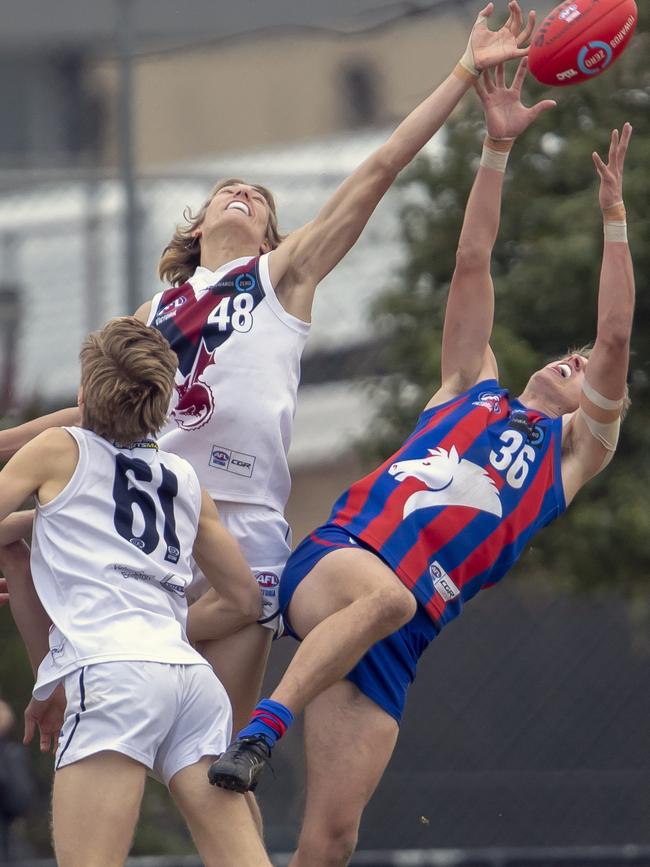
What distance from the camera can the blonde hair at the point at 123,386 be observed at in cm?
416

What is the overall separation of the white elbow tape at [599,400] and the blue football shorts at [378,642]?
0.93 meters

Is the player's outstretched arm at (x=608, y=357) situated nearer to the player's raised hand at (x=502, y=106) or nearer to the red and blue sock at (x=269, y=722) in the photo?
the player's raised hand at (x=502, y=106)

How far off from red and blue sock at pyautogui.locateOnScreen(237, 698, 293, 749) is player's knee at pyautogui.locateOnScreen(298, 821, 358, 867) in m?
0.63

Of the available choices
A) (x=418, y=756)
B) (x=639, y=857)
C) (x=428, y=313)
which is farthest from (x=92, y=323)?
(x=639, y=857)

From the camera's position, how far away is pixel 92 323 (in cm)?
1327

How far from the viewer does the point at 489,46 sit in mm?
5043

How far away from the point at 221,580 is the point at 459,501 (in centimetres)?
89

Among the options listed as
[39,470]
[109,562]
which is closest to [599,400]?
[109,562]

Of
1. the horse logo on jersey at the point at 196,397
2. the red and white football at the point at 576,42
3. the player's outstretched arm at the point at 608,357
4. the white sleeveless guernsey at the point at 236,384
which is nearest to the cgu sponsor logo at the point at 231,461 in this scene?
the white sleeveless guernsey at the point at 236,384

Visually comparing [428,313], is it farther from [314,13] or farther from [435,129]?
[314,13]

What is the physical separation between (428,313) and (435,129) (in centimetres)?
501

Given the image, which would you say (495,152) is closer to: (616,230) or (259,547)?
(616,230)

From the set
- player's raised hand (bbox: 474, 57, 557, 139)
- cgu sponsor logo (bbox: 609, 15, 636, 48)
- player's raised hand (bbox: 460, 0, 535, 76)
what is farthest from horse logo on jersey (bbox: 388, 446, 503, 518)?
cgu sponsor logo (bbox: 609, 15, 636, 48)

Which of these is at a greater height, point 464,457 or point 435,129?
point 435,129
